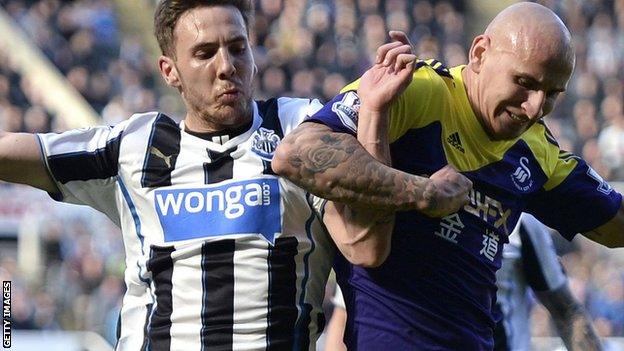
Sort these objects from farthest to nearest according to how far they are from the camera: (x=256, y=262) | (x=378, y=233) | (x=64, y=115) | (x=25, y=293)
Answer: (x=64, y=115) < (x=25, y=293) < (x=256, y=262) < (x=378, y=233)

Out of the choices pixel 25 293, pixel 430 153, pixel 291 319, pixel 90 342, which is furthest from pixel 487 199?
pixel 25 293

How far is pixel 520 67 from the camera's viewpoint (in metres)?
4.14

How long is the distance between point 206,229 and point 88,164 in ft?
1.72

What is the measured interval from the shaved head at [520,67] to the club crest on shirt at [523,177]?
20cm

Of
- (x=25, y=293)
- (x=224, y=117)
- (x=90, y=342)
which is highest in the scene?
(x=224, y=117)

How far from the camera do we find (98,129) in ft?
15.4

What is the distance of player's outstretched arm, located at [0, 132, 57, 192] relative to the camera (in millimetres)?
4520

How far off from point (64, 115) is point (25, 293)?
3.81 meters

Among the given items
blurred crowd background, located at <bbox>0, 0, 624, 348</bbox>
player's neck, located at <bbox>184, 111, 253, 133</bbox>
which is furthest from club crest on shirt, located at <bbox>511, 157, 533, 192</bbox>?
blurred crowd background, located at <bbox>0, 0, 624, 348</bbox>

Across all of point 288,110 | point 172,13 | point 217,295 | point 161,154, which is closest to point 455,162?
point 288,110

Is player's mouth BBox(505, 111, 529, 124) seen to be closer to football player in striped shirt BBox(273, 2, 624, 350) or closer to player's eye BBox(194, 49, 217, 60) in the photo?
football player in striped shirt BBox(273, 2, 624, 350)

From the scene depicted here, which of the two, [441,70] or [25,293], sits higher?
[441,70]

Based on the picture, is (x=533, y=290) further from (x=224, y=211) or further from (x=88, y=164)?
(x=88, y=164)

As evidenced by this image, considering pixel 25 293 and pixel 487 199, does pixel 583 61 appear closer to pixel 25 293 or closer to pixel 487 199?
pixel 25 293
